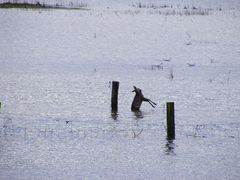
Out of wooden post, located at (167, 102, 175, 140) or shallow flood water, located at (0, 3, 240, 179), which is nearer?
shallow flood water, located at (0, 3, 240, 179)

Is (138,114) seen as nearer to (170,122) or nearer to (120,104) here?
(120,104)

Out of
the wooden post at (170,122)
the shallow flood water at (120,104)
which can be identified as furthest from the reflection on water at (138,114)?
the wooden post at (170,122)

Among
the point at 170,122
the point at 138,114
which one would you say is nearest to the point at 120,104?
the point at 138,114

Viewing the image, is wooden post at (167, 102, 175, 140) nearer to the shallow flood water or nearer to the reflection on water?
the shallow flood water

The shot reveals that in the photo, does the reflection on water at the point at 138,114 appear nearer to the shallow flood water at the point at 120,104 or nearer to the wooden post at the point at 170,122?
the shallow flood water at the point at 120,104

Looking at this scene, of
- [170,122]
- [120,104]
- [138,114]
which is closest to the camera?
[170,122]

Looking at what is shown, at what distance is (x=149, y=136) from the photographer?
21062 millimetres

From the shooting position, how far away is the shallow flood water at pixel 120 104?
18047mm

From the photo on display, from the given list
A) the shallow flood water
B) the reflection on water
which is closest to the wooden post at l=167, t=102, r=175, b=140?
→ the shallow flood water

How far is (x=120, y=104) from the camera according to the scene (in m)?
26.9

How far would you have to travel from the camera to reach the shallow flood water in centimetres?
1805

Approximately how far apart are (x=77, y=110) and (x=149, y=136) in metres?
5.03

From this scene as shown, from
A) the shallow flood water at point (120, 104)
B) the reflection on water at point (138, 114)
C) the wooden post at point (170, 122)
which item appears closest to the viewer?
the shallow flood water at point (120, 104)

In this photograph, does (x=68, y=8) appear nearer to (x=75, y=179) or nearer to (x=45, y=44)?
(x=45, y=44)
